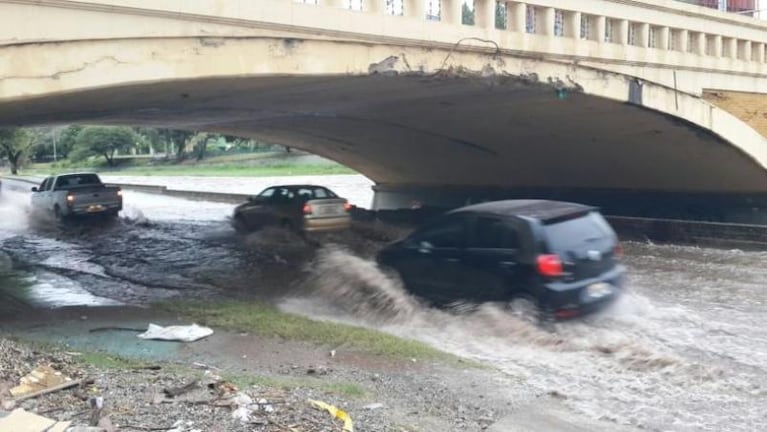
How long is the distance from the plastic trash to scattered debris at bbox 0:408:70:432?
425 cm

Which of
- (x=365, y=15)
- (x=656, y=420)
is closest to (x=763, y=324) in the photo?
(x=656, y=420)

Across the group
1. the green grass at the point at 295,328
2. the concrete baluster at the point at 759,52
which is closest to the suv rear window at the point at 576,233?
the green grass at the point at 295,328

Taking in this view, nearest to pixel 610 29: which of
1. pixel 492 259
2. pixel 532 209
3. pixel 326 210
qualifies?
pixel 326 210

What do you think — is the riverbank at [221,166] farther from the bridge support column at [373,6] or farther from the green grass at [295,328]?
the green grass at [295,328]

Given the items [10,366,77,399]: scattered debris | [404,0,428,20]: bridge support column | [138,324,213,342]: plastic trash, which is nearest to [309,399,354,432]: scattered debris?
[10,366,77,399]: scattered debris

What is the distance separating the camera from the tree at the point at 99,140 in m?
74.8

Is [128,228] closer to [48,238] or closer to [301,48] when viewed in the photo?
[48,238]

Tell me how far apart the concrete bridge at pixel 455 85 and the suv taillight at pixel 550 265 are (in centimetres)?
456

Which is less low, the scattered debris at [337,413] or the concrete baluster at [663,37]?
the concrete baluster at [663,37]

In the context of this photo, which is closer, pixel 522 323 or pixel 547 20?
pixel 522 323

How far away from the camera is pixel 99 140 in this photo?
247ft

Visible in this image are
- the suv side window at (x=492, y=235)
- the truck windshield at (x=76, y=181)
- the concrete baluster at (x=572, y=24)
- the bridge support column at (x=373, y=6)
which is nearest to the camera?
the suv side window at (x=492, y=235)

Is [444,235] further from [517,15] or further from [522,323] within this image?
[517,15]

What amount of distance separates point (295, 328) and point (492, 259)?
2.65 m
